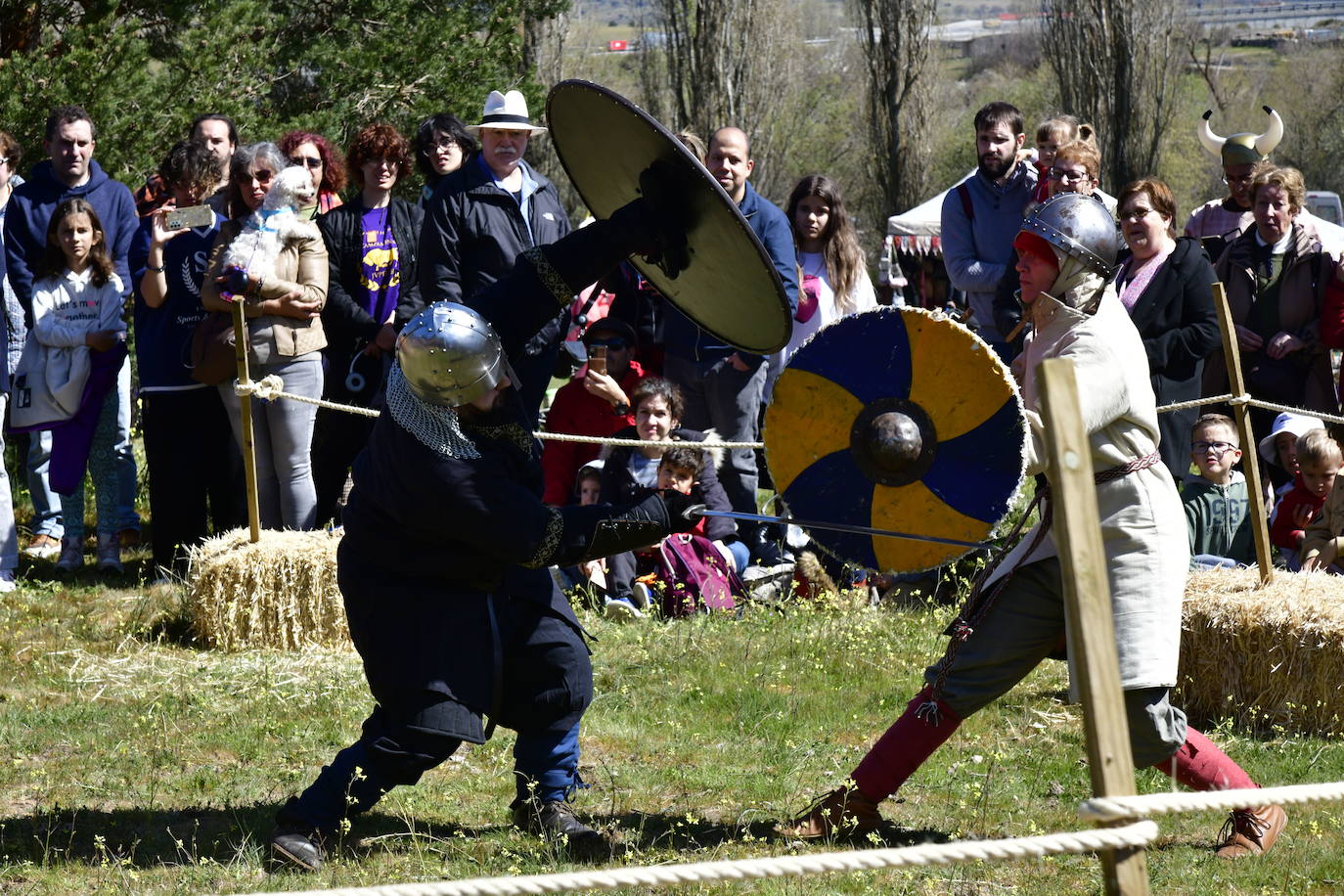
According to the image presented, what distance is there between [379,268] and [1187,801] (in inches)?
206

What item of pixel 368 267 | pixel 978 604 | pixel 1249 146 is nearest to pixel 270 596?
pixel 368 267

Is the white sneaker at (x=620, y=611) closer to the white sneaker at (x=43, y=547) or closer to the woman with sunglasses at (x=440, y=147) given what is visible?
the woman with sunglasses at (x=440, y=147)

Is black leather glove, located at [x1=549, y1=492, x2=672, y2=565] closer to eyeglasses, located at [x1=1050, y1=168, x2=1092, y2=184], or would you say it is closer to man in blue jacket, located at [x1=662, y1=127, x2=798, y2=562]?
man in blue jacket, located at [x1=662, y1=127, x2=798, y2=562]

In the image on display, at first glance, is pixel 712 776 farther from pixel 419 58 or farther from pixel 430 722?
pixel 419 58

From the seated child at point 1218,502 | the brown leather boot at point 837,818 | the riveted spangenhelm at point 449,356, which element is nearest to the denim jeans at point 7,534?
the riveted spangenhelm at point 449,356

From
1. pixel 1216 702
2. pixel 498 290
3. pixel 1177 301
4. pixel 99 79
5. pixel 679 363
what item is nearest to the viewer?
pixel 498 290

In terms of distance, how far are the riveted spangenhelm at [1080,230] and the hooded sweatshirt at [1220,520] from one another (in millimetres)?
2739

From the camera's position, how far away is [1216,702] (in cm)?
530

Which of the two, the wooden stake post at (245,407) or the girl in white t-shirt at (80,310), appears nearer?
the wooden stake post at (245,407)

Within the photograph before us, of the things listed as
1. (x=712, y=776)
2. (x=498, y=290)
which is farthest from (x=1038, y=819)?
(x=498, y=290)

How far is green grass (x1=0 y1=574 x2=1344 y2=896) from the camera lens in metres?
4.01

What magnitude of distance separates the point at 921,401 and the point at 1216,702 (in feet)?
6.20

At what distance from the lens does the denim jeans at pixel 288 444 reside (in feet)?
21.9

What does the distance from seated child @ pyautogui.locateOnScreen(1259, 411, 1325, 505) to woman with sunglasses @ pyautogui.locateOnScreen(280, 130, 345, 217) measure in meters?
4.55
